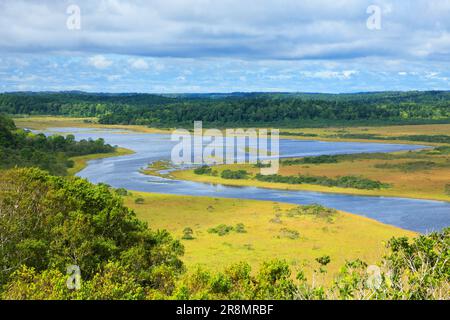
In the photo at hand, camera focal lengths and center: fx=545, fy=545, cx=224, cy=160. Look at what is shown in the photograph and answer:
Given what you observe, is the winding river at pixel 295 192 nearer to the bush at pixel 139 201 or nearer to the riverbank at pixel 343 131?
the bush at pixel 139 201

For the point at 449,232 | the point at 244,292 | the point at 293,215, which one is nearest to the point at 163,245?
the point at 244,292

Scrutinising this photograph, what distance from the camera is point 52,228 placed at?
71.2ft

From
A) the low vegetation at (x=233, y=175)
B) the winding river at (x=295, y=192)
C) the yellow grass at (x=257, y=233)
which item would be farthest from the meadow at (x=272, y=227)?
the winding river at (x=295, y=192)

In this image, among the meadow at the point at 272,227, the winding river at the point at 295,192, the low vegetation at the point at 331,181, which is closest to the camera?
the meadow at the point at 272,227

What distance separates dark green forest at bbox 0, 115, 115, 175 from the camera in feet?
207

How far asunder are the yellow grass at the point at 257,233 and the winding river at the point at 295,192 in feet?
12.6

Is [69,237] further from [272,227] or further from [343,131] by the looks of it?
[343,131]

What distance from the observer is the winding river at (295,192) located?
164 feet

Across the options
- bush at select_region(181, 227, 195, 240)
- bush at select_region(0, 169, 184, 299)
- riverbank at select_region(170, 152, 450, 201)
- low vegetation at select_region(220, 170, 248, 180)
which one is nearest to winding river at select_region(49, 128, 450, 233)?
riverbank at select_region(170, 152, 450, 201)

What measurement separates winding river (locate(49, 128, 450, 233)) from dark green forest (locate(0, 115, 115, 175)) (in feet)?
17.6

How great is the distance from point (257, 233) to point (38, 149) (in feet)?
160

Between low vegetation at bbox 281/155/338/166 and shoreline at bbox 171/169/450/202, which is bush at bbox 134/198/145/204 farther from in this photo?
low vegetation at bbox 281/155/338/166

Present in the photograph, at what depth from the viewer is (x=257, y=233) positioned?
4403cm
